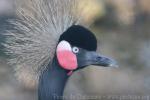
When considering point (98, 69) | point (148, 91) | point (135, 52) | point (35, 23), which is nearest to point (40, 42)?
point (35, 23)

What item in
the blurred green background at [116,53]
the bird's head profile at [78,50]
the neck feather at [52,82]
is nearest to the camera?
the bird's head profile at [78,50]

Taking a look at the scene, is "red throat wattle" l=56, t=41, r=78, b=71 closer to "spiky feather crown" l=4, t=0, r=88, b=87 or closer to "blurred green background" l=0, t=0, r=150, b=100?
"spiky feather crown" l=4, t=0, r=88, b=87

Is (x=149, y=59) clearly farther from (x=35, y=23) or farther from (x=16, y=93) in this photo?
(x=35, y=23)

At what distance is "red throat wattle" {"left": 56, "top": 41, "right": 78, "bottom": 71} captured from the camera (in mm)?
2809

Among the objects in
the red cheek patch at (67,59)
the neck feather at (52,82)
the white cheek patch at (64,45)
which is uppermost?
the white cheek patch at (64,45)

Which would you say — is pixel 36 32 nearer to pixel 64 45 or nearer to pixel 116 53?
pixel 64 45

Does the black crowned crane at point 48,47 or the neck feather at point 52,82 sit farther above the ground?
the black crowned crane at point 48,47

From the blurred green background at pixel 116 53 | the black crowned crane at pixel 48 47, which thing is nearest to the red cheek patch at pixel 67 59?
the black crowned crane at pixel 48 47

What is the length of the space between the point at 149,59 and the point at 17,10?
10.7 feet

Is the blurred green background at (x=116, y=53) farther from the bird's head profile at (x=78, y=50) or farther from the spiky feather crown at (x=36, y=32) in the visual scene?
the bird's head profile at (x=78, y=50)

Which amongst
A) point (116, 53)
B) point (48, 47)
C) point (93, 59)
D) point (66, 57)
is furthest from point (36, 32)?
point (116, 53)

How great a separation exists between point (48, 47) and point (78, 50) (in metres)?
0.16

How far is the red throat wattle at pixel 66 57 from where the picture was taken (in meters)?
2.81

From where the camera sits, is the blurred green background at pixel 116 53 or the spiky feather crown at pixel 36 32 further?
the blurred green background at pixel 116 53
